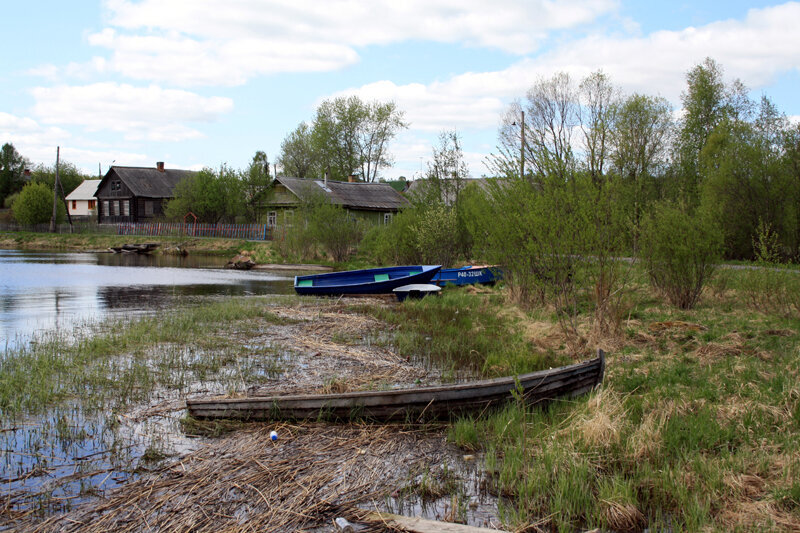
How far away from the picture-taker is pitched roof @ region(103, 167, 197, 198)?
204 ft

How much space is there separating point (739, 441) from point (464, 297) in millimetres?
12268

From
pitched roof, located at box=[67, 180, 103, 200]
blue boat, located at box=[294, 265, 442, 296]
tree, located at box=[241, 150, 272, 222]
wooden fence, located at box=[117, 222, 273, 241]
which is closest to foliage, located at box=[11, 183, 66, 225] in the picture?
Answer: wooden fence, located at box=[117, 222, 273, 241]

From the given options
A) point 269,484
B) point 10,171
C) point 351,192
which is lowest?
point 269,484

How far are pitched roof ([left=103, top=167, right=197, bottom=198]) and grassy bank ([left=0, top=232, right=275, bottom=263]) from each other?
9.00m

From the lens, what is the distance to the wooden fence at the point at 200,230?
47.6 meters

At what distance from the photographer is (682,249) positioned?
41.4 feet

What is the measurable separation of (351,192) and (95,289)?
1182 inches

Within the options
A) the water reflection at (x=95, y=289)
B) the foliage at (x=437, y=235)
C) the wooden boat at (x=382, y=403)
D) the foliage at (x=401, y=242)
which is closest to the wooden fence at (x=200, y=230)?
the water reflection at (x=95, y=289)

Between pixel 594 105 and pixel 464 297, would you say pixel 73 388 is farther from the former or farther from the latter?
pixel 594 105

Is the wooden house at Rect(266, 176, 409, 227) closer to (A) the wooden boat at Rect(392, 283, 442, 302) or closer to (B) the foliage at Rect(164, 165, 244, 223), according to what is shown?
(B) the foliage at Rect(164, 165, 244, 223)

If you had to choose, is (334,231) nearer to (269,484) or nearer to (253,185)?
(253,185)

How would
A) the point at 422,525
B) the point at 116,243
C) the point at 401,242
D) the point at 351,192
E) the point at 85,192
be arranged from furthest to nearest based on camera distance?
the point at 85,192 → the point at 116,243 → the point at 351,192 → the point at 401,242 → the point at 422,525

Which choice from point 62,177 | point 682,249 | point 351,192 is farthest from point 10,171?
point 682,249

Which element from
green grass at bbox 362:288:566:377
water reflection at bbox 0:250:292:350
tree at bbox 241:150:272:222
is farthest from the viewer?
tree at bbox 241:150:272:222
